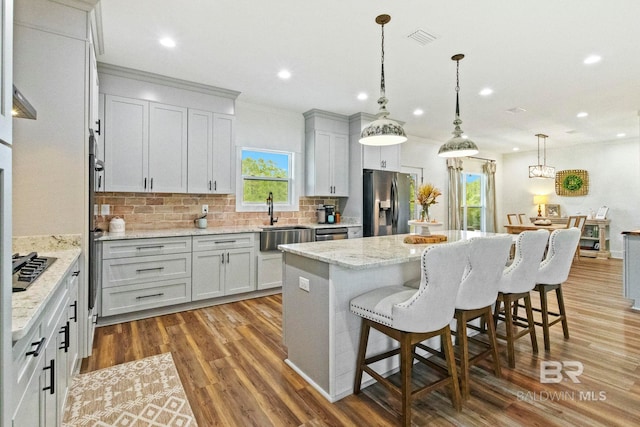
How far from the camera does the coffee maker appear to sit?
5.27 meters

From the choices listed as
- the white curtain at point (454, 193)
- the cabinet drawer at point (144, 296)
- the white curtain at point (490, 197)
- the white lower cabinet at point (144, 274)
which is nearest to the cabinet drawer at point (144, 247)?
the white lower cabinet at point (144, 274)

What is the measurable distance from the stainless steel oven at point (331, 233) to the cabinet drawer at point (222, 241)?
0.99 metres

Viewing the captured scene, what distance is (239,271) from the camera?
4.03 metres

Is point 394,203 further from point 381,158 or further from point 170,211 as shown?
point 170,211

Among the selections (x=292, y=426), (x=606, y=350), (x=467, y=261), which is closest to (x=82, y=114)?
(x=292, y=426)

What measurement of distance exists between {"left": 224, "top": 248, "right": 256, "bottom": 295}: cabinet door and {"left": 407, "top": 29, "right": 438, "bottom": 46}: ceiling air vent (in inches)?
117

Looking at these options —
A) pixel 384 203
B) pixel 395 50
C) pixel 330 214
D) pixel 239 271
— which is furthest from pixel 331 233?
pixel 395 50

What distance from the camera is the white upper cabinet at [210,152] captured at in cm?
401

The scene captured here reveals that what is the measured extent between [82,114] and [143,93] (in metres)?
1.51

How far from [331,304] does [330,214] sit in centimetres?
338

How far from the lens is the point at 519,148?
8.28 m

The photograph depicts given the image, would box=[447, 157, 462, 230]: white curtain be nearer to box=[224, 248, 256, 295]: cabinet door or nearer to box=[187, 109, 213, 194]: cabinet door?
box=[224, 248, 256, 295]: cabinet door

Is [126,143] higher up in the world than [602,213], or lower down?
higher up

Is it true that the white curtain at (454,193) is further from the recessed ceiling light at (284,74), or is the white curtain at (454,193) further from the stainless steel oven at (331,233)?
the recessed ceiling light at (284,74)
